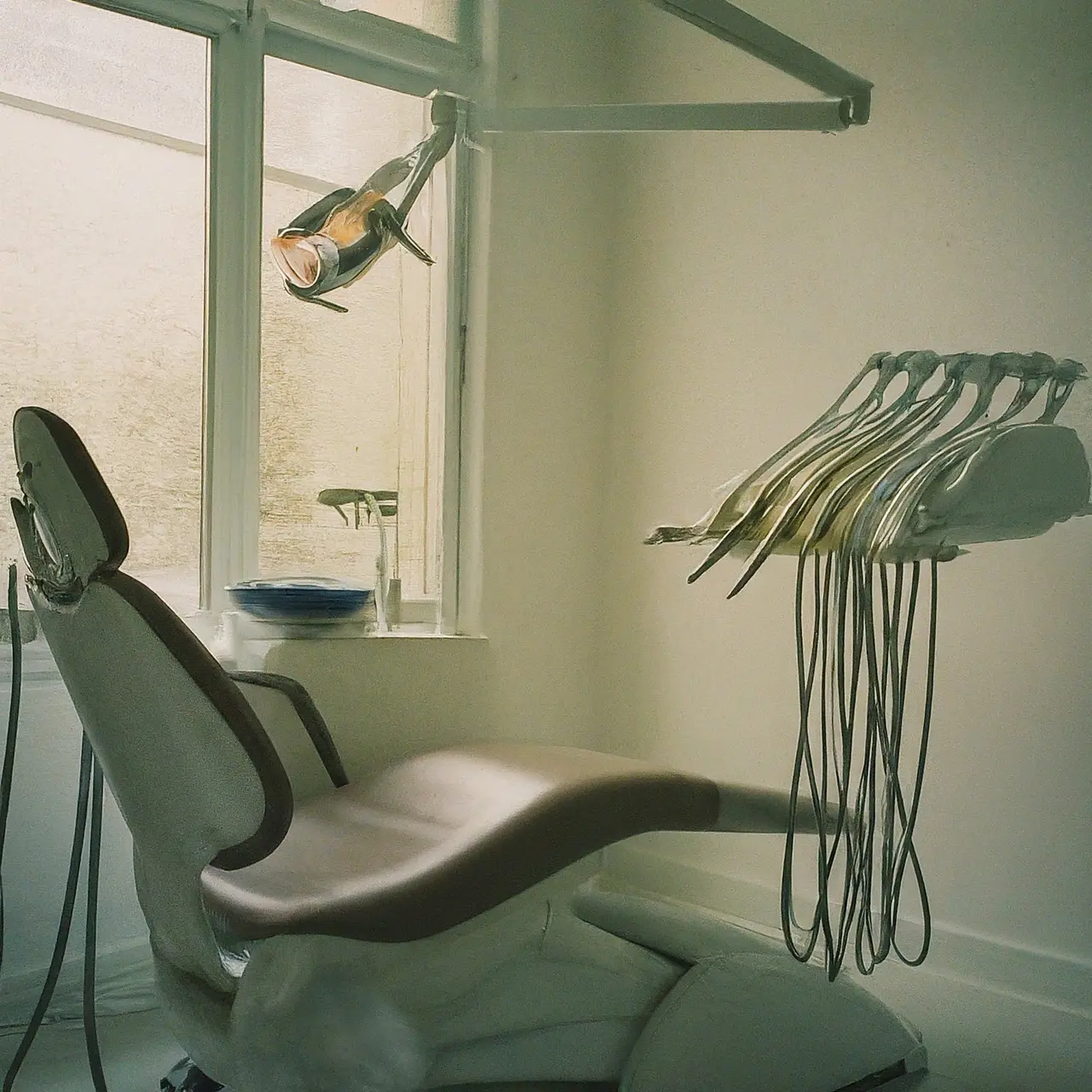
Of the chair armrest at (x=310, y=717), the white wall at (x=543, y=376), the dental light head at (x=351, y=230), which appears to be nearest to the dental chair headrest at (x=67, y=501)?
the dental light head at (x=351, y=230)

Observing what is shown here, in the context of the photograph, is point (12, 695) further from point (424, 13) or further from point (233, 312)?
point (424, 13)

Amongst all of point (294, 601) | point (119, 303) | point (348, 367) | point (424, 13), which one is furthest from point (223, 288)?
point (424, 13)

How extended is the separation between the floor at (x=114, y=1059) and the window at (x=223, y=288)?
0.90 metres

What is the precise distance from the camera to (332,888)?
5.35 feet

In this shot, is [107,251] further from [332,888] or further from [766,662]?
[766,662]

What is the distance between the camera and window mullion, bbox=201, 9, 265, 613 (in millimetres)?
2773

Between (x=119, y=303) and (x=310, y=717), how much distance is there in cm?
103

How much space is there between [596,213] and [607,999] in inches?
90.1

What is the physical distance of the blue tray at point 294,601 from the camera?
2475 millimetres

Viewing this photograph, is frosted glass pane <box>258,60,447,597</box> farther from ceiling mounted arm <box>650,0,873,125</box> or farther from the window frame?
ceiling mounted arm <box>650,0,873,125</box>

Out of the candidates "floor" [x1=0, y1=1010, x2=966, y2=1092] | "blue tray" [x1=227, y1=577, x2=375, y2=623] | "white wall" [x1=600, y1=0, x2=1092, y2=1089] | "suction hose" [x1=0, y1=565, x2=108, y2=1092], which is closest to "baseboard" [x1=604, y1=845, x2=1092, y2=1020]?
"white wall" [x1=600, y1=0, x2=1092, y2=1089]

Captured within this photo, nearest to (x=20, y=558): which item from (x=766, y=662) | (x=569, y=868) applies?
(x=569, y=868)

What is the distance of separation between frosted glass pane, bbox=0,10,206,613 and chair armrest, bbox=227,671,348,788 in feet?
1.88

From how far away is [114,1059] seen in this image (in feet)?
7.09
